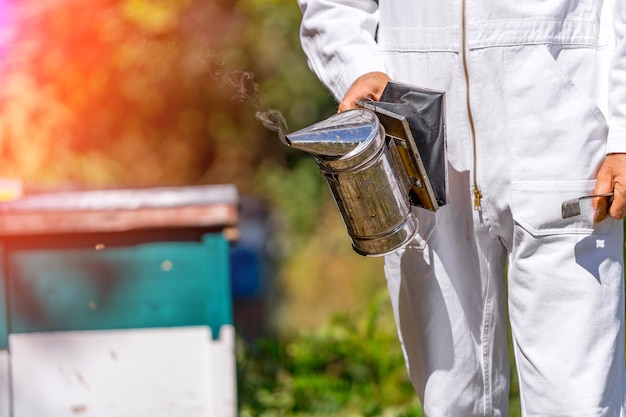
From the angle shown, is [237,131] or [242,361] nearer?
[242,361]

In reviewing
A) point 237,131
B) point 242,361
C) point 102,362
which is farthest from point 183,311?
point 237,131

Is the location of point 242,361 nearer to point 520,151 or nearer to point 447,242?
point 447,242

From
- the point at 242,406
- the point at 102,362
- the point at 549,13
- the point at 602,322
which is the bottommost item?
the point at 242,406

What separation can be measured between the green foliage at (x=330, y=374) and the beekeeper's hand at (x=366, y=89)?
190 centimetres

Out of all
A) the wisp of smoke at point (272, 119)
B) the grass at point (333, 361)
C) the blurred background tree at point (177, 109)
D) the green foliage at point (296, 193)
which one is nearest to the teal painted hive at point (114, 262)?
the grass at point (333, 361)

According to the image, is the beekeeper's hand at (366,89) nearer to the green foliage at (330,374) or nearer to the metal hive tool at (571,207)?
the metal hive tool at (571,207)

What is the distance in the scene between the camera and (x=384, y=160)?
164 cm

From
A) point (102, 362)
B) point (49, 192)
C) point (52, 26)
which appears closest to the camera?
point (102, 362)

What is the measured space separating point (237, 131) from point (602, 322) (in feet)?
16.7

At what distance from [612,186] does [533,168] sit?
0.15 m

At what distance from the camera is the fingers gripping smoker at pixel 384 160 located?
1.60m

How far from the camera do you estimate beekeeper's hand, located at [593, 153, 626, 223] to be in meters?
1.60

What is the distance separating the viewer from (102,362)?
107 inches

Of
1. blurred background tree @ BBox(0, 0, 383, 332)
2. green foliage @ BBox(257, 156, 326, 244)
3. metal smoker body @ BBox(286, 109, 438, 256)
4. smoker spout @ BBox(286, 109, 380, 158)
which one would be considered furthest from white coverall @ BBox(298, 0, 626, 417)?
green foliage @ BBox(257, 156, 326, 244)
